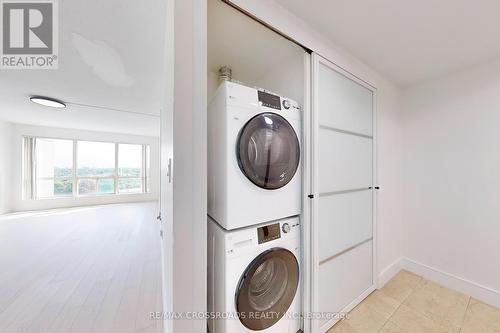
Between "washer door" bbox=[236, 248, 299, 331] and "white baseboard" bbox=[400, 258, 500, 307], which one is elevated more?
"washer door" bbox=[236, 248, 299, 331]

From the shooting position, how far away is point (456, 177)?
1937 millimetres

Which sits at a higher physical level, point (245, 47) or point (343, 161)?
point (245, 47)

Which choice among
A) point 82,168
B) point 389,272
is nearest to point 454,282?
point 389,272

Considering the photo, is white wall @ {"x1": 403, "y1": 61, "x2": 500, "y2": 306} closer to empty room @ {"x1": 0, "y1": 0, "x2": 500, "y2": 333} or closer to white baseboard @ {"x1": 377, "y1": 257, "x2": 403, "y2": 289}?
empty room @ {"x1": 0, "y1": 0, "x2": 500, "y2": 333}

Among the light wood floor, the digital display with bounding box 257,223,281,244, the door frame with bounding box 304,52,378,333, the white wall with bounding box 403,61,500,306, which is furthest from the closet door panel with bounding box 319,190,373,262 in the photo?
the light wood floor

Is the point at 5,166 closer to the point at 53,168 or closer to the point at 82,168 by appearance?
the point at 53,168

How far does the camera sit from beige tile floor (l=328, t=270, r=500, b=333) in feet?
4.76

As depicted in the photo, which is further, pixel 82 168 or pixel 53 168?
pixel 82 168

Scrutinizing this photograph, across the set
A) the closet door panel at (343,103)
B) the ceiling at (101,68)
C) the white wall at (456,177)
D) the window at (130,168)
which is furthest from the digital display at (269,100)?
the window at (130,168)

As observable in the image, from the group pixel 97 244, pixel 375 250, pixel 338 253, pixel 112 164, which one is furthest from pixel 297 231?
pixel 112 164

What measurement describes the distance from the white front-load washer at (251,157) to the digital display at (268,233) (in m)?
0.06

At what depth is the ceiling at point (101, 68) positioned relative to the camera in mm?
1289

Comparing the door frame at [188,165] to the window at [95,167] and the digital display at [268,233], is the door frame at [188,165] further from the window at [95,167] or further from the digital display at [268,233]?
the window at [95,167]

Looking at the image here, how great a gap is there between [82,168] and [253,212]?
723 cm
